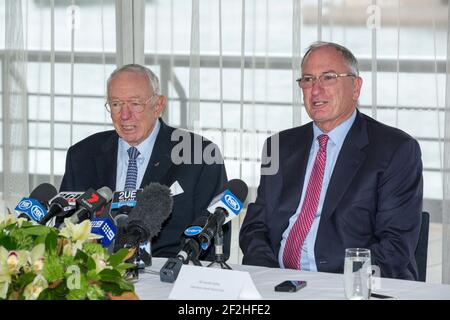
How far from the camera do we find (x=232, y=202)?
270 centimetres

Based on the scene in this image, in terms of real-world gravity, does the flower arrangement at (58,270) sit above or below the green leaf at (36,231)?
below

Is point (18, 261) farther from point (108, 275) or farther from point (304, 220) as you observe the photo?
point (304, 220)

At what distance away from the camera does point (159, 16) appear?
18.1 ft

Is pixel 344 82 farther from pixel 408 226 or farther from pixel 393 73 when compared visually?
pixel 393 73

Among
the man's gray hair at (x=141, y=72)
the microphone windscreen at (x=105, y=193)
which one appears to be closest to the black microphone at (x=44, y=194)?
the microphone windscreen at (x=105, y=193)

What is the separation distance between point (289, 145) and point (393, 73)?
1.53 meters

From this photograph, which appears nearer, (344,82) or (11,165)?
(344,82)

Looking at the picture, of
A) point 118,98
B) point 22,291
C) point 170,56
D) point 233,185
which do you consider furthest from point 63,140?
point 22,291

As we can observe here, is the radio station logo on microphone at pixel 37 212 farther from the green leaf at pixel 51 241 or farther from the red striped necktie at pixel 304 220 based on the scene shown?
the red striped necktie at pixel 304 220

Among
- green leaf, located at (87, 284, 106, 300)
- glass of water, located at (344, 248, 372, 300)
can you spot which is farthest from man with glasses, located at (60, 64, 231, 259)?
green leaf, located at (87, 284, 106, 300)

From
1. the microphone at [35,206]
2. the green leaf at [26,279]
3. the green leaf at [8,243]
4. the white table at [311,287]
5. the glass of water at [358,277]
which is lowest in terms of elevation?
the white table at [311,287]

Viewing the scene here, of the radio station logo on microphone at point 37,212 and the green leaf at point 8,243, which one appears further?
the radio station logo on microphone at point 37,212

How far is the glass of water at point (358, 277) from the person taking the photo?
247 centimetres

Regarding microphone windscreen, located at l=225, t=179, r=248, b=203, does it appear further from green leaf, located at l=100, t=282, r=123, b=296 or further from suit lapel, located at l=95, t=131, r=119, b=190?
suit lapel, located at l=95, t=131, r=119, b=190
